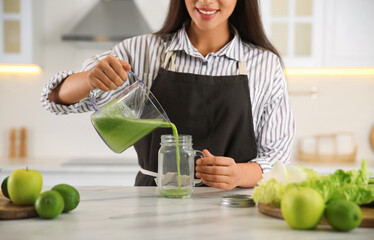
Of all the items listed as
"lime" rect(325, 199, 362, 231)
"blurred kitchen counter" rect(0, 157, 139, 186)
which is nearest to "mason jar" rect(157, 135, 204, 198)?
"lime" rect(325, 199, 362, 231)

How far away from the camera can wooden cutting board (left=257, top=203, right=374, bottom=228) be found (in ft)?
3.62

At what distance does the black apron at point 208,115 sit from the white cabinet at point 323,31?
1583mm

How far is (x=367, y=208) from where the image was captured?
4.05ft

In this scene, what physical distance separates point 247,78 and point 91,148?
6.72ft

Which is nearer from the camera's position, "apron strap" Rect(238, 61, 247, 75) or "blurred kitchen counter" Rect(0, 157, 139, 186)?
"apron strap" Rect(238, 61, 247, 75)

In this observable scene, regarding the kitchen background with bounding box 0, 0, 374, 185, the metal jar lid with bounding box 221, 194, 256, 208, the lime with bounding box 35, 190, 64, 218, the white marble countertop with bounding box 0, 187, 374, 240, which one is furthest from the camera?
the kitchen background with bounding box 0, 0, 374, 185

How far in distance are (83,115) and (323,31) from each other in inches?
68.4

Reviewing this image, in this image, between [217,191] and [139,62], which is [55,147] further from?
[217,191]

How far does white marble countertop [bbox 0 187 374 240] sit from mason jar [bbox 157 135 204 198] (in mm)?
47

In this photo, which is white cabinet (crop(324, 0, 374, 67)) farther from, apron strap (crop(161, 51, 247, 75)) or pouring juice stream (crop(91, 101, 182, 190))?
pouring juice stream (crop(91, 101, 182, 190))

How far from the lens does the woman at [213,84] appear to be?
70.6 inches

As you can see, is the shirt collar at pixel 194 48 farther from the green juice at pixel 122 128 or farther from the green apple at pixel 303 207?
the green apple at pixel 303 207

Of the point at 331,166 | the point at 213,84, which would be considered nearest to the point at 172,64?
the point at 213,84

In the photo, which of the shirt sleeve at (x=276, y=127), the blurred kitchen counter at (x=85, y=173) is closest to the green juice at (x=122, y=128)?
the shirt sleeve at (x=276, y=127)
